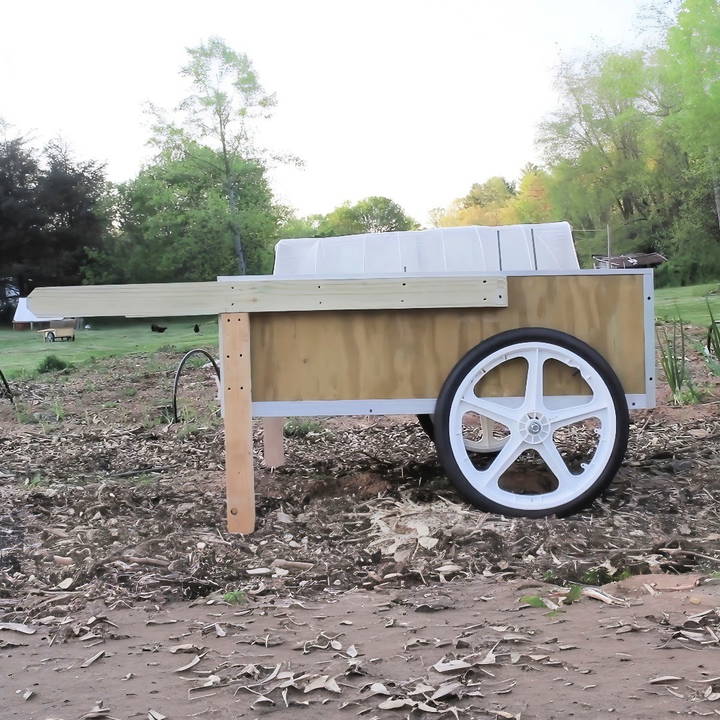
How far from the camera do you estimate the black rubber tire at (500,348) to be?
2748mm

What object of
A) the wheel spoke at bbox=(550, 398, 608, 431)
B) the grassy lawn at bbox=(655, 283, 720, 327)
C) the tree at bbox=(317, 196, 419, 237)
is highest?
the tree at bbox=(317, 196, 419, 237)

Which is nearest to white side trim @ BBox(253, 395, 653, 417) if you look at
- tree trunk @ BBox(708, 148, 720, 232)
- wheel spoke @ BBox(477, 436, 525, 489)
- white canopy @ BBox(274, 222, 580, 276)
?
Answer: wheel spoke @ BBox(477, 436, 525, 489)

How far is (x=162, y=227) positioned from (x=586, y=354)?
8.65 meters

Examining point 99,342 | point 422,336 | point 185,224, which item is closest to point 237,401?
point 422,336

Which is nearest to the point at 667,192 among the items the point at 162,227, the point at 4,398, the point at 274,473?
the point at 162,227

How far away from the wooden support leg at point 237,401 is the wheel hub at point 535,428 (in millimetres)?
904

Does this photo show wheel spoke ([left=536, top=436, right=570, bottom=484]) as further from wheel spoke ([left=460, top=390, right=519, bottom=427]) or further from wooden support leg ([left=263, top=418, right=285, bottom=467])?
wooden support leg ([left=263, top=418, right=285, bottom=467])

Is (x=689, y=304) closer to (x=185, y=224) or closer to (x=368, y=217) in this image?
(x=185, y=224)

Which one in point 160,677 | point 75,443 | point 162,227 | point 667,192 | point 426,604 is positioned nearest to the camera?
point 160,677

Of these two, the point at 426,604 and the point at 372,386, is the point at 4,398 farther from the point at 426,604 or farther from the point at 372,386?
the point at 426,604

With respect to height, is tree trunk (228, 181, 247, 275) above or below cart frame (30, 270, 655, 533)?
above

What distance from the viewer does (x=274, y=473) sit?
371 centimetres

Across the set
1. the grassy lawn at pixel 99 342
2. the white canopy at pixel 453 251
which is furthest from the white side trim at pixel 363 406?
the grassy lawn at pixel 99 342

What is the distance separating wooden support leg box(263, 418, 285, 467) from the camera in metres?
3.84
